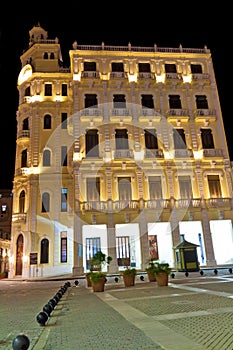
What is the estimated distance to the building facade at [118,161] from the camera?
99.7 feet

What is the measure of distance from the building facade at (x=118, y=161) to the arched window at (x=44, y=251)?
0.33 ft

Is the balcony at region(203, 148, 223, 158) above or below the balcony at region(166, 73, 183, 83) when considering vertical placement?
below

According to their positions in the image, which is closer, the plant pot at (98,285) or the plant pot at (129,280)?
the plant pot at (98,285)

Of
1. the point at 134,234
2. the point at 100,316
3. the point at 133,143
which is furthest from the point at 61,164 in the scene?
the point at 100,316

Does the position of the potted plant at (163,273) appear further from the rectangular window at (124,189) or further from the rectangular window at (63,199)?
the rectangular window at (63,199)

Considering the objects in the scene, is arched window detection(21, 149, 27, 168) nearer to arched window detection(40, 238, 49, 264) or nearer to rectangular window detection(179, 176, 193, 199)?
arched window detection(40, 238, 49, 264)

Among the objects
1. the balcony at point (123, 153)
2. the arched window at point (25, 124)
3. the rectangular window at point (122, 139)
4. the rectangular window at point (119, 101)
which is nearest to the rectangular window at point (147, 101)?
the rectangular window at point (119, 101)

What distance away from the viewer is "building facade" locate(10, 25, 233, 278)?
1196 inches

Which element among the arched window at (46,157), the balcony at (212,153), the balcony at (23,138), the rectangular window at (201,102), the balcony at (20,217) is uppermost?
the rectangular window at (201,102)

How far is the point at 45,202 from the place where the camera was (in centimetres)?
3203

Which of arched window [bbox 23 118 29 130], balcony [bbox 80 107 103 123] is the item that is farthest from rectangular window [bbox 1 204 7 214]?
balcony [bbox 80 107 103 123]

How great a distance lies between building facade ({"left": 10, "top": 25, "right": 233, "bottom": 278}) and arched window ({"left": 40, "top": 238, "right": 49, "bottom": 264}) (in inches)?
4.0

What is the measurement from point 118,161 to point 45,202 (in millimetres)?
8967

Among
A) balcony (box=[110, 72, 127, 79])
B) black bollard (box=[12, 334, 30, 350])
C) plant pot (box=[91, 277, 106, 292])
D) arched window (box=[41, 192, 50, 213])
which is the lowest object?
black bollard (box=[12, 334, 30, 350])
